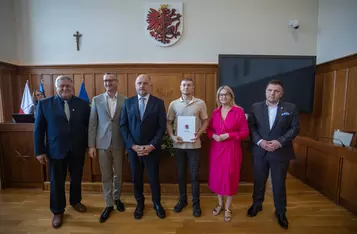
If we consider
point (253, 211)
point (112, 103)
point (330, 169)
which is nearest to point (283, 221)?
point (253, 211)

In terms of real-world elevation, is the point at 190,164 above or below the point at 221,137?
below

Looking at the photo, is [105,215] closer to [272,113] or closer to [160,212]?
[160,212]

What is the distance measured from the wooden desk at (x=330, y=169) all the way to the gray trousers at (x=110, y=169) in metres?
2.71

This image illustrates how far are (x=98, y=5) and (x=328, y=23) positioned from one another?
460 centimetres

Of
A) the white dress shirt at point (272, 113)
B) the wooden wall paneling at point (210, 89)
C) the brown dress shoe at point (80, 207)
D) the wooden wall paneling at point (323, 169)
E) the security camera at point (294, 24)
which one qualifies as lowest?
the brown dress shoe at point (80, 207)

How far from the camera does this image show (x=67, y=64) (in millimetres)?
4020

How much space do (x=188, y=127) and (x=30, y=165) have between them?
8.32 feet

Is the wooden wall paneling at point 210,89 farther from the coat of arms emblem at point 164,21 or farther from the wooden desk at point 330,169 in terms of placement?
the wooden desk at point 330,169

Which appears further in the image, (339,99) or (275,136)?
(339,99)

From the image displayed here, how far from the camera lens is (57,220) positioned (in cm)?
200

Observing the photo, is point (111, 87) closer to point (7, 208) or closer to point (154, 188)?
point (154, 188)

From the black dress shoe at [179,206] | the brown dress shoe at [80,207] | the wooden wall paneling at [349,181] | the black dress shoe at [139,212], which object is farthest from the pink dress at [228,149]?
the brown dress shoe at [80,207]

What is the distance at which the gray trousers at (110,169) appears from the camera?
6.81ft

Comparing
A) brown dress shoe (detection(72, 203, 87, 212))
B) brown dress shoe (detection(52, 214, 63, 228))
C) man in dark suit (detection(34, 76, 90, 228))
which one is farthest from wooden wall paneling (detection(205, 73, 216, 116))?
brown dress shoe (detection(52, 214, 63, 228))
